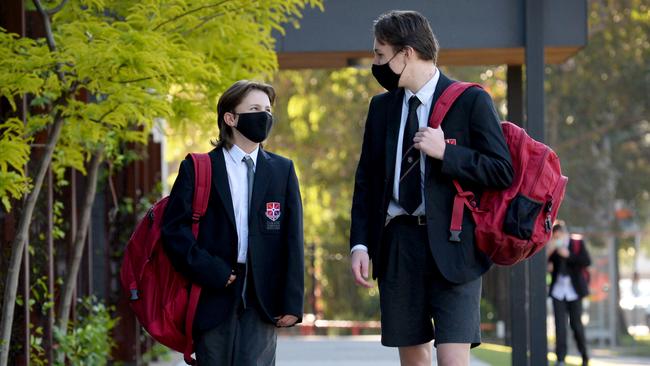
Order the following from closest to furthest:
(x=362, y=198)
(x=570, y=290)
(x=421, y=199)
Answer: (x=421, y=199) < (x=362, y=198) < (x=570, y=290)

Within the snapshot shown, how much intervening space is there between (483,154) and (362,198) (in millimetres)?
569

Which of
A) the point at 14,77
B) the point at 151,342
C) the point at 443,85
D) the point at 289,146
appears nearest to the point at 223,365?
the point at 443,85

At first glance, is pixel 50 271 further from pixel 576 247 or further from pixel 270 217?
pixel 576 247

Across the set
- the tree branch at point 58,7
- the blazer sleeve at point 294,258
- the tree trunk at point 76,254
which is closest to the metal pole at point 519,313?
the tree trunk at point 76,254

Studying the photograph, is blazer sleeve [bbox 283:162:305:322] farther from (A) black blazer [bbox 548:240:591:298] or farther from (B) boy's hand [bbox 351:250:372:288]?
(A) black blazer [bbox 548:240:591:298]

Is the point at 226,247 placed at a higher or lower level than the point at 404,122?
lower

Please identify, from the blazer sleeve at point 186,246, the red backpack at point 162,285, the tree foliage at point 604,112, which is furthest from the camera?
the tree foliage at point 604,112

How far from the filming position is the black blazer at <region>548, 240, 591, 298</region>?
52.6 ft

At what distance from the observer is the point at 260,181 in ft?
20.9

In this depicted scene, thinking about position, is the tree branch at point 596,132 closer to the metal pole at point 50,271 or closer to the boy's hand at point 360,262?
the metal pole at point 50,271

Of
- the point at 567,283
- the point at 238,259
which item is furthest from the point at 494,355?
the point at 238,259

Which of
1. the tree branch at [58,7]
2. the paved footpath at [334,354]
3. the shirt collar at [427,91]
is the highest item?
the tree branch at [58,7]

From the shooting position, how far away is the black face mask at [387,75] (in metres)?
5.80

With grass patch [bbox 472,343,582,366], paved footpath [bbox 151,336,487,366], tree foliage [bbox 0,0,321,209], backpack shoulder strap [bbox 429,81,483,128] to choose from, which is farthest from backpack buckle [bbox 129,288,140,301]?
grass patch [bbox 472,343,582,366]
